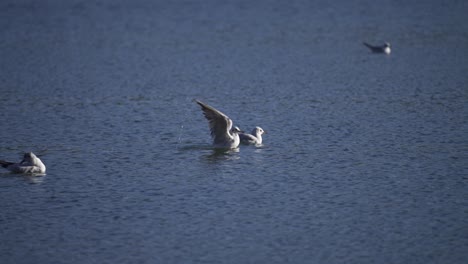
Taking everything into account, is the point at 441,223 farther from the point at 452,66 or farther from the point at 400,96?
the point at 452,66

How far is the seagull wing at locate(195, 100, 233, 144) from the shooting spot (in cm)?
1695

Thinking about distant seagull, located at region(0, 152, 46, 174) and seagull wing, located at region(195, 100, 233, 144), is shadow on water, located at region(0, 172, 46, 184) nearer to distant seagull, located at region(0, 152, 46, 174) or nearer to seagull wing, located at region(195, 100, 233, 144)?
A: distant seagull, located at region(0, 152, 46, 174)

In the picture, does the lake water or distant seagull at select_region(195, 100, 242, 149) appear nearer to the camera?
the lake water

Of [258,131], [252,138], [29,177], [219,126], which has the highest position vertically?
[219,126]

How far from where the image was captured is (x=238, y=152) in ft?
57.4

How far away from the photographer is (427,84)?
2542 centimetres

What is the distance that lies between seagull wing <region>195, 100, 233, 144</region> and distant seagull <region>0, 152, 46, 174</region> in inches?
145

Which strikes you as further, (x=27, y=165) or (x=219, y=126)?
(x=219, y=126)

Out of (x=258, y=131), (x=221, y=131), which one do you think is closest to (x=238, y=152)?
(x=221, y=131)

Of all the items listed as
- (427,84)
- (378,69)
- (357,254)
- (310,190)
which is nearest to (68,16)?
(378,69)

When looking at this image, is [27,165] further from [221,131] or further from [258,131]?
[258,131]

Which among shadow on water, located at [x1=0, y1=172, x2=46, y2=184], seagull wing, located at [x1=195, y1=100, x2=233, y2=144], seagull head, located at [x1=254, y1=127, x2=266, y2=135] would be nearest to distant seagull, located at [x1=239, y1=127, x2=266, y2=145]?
seagull head, located at [x1=254, y1=127, x2=266, y2=135]

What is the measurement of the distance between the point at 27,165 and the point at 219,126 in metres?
4.20

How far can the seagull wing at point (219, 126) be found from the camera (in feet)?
55.6
